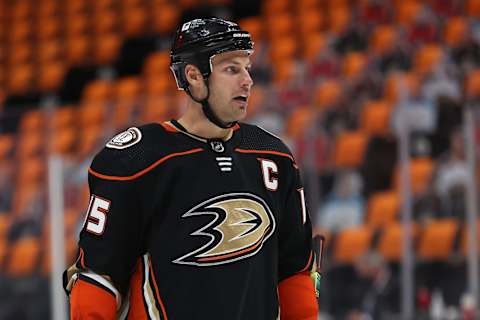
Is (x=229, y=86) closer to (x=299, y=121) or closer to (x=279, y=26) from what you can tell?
(x=299, y=121)

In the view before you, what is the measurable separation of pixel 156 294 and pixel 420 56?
20.2ft

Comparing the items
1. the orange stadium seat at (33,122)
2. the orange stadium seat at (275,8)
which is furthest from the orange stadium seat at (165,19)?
the orange stadium seat at (33,122)

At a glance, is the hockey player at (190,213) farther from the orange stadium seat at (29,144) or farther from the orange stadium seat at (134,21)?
the orange stadium seat at (134,21)

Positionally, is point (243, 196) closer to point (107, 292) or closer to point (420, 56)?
point (107, 292)

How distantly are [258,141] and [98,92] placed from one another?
9.31m

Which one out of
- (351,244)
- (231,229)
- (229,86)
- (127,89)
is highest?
(229,86)

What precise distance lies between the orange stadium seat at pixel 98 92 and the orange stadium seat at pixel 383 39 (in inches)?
124

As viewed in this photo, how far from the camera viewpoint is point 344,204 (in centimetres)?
659

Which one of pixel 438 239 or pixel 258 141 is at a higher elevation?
pixel 258 141

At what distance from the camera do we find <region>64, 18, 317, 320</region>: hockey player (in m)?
2.62

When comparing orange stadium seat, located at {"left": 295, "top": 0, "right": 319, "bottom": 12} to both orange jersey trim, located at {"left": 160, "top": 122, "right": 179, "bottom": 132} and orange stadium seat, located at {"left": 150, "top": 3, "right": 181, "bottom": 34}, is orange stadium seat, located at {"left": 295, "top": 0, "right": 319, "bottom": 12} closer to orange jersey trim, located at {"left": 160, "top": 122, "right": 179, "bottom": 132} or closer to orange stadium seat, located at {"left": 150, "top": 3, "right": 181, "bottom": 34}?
orange stadium seat, located at {"left": 150, "top": 3, "right": 181, "bottom": 34}

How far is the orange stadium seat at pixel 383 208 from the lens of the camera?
21.2ft

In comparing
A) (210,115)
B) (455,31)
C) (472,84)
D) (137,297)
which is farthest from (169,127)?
(455,31)

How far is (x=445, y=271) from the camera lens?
629cm
